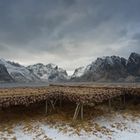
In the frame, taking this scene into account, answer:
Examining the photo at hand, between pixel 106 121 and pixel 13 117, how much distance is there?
8.82m

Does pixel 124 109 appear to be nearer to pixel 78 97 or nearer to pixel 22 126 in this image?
pixel 78 97

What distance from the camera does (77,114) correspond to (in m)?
23.7

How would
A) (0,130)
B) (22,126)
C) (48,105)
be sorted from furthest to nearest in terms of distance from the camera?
(48,105)
(22,126)
(0,130)

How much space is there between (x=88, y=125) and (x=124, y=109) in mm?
9009

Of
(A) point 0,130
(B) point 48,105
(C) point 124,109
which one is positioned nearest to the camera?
(A) point 0,130

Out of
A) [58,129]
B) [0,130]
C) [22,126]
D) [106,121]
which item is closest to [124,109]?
[106,121]

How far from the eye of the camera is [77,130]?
20531 millimetres

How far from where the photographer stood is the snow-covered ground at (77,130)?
19.3 m

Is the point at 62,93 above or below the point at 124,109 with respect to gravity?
above

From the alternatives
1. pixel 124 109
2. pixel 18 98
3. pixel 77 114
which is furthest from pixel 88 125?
pixel 124 109

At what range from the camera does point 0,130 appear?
65.7ft

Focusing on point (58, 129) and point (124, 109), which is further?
point (124, 109)

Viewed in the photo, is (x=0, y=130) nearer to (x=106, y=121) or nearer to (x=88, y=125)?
(x=88, y=125)

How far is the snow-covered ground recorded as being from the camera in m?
19.3
